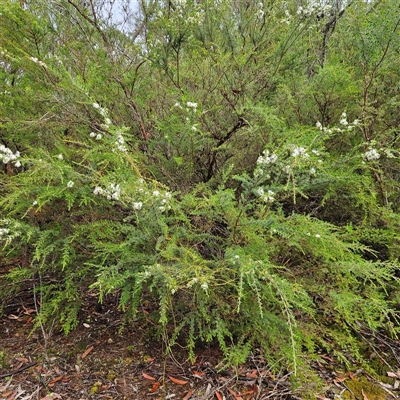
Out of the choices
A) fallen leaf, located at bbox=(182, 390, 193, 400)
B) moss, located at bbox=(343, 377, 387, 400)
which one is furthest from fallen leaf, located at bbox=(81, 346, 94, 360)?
moss, located at bbox=(343, 377, 387, 400)

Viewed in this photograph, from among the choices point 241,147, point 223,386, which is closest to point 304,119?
point 241,147

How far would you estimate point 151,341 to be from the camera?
248 centimetres

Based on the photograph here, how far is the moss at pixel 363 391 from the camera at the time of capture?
2.07 m

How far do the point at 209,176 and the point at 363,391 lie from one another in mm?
1923

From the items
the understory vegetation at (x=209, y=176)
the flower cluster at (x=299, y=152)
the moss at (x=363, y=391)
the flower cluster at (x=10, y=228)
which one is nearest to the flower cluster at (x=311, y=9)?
the understory vegetation at (x=209, y=176)

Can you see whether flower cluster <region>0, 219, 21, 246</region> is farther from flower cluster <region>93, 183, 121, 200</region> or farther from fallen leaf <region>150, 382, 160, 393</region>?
fallen leaf <region>150, 382, 160, 393</region>

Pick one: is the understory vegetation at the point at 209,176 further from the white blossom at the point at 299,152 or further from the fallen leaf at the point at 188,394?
the fallen leaf at the point at 188,394

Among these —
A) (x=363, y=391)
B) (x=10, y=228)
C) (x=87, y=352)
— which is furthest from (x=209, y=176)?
(x=363, y=391)

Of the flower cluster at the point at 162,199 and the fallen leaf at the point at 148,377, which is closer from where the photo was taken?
the flower cluster at the point at 162,199

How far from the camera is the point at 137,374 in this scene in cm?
221

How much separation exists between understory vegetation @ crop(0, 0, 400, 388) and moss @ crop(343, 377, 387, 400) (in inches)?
6.9

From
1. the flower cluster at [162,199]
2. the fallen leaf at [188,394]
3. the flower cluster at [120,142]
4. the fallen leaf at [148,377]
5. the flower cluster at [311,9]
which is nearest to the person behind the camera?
the flower cluster at [162,199]

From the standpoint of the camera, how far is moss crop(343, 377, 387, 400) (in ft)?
6.79

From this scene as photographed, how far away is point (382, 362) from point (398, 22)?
2.33 metres
